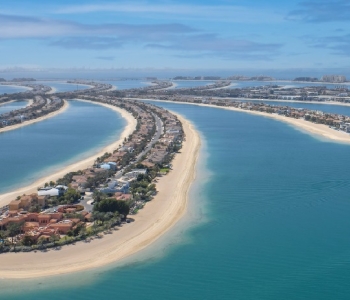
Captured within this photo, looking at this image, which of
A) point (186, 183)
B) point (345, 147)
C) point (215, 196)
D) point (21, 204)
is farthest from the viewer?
point (345, 147)

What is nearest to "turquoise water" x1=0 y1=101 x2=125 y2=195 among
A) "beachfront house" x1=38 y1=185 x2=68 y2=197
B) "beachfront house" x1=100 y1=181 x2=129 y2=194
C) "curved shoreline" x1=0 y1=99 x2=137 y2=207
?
"curved shoreline" x1=0 y1=99 x2=137 y2=207

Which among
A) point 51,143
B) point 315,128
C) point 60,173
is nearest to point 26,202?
point 60,173

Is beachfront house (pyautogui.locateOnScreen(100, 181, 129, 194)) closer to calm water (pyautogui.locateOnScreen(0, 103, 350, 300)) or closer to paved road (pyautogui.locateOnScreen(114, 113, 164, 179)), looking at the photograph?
paved road (pyautogui.locateOnScreen(114, 113, 164, 179))

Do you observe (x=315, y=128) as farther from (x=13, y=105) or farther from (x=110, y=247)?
(x=13, y=105)

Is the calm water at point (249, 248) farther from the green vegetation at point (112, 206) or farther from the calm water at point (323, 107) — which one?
the calm water at point (323, 107)

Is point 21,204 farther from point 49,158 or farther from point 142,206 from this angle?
point 49,158

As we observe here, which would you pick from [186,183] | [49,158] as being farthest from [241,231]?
[49,158]
